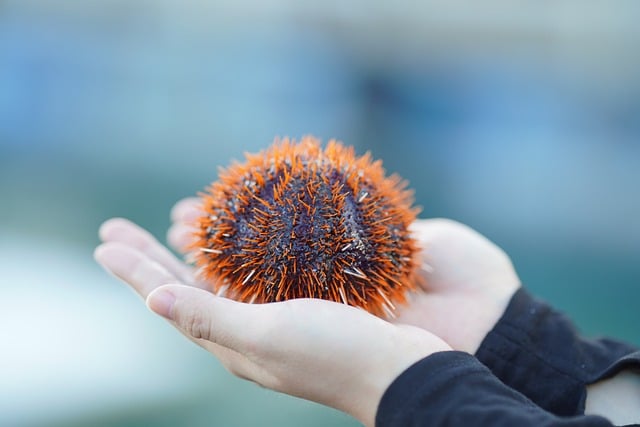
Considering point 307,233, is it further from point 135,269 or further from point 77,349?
point 77,349

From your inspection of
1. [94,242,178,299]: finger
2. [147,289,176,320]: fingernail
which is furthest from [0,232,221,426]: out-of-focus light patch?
[147,289,176,320]: fingernail

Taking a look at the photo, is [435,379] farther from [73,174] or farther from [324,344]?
[73,174]

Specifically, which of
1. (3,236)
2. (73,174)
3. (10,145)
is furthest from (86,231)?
(10,145)

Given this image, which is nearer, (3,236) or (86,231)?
(3,236)

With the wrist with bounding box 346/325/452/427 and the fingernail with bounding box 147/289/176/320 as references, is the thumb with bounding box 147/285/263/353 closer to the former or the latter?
the fingernail with bounding box 147/289/176/320

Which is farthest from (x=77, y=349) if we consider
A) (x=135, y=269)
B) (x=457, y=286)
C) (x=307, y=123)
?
(x=307, y=123)
